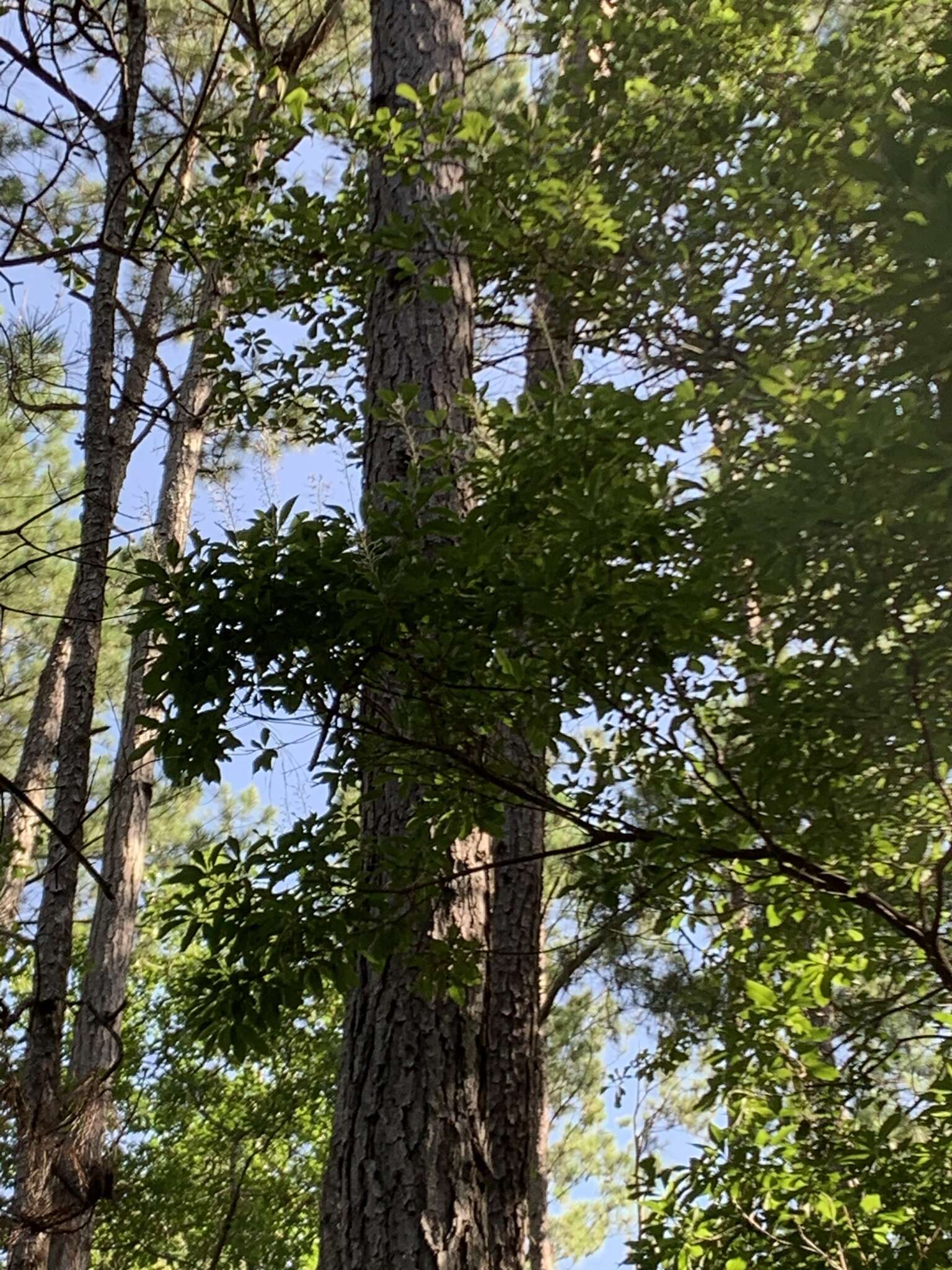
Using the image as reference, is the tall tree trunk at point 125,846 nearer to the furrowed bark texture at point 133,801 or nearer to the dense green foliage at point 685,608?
the furrowed bark texture at point 133,801

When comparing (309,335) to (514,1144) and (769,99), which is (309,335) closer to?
(769,99)

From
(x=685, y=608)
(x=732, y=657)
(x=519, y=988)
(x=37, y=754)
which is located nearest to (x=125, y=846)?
(x=37, y=754)

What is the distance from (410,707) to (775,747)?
732mm

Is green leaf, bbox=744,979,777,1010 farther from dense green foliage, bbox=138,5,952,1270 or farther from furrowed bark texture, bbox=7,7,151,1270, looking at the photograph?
furrowed bark texture, bbox=7,7,151,1270

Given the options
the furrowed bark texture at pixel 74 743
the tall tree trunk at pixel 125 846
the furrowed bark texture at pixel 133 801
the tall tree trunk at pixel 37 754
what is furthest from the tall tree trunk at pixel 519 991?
the tall tree trunk at pixel 37 754

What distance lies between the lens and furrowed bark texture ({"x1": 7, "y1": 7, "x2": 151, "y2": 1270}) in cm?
229

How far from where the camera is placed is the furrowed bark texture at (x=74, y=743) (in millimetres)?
2287

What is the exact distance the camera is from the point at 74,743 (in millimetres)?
2557

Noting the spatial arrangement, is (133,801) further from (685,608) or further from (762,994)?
(685,608)

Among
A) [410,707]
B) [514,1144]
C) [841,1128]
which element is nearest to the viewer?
[410,707]

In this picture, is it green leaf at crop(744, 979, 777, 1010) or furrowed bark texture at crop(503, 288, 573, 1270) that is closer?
green leaf at crop(744, 979, 777, 1010)

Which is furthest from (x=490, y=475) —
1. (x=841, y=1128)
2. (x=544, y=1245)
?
(x=544, y=1245)

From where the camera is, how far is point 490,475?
221 cm

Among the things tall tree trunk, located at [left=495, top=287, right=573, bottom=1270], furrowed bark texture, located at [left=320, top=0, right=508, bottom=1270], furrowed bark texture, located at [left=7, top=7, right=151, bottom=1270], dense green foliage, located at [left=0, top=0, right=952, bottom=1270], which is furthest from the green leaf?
furrowed bark texture, located at [left=7, top=7, right=151, bottom=1270]
